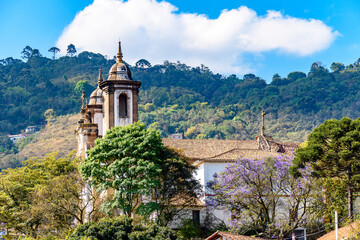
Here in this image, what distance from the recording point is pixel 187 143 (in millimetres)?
45281

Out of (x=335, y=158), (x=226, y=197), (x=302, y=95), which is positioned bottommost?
(x=226, y=197)

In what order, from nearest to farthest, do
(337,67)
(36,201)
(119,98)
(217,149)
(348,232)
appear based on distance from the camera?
(348,232), (36,201), (119,98), (217,149), (337,67)

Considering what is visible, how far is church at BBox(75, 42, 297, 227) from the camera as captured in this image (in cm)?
4109

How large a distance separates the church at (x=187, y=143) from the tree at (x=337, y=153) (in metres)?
5.98

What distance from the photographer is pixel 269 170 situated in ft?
122

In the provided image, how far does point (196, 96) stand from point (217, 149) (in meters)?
110

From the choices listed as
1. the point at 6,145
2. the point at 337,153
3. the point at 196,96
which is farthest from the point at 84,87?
the point at 337,153

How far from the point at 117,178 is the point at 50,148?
84092 mm

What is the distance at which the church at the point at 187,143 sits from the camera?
135 ft

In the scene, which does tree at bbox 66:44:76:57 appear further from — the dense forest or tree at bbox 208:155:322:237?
tree at bbox 208:155:322:237

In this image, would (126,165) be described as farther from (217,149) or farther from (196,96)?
(196,96)

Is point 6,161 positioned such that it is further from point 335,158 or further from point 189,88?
point 335,158


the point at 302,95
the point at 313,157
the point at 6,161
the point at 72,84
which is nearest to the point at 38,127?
the point at 72,84

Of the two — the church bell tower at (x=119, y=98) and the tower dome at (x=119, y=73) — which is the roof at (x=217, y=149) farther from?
the tower dome at (x=119, y=73)
